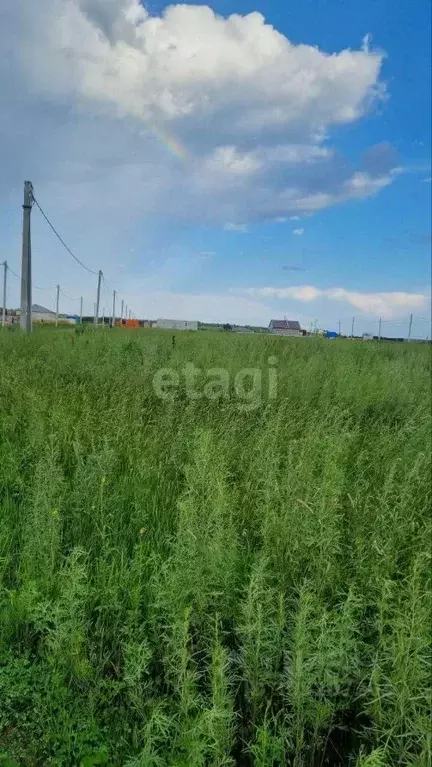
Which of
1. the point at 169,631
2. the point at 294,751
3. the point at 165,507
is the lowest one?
the point at 294,751

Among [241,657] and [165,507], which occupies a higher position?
[165,507]

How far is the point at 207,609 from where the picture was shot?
2166 mm

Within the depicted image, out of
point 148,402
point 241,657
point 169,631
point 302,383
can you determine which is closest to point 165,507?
point 169,631

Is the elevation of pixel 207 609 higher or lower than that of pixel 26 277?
lower

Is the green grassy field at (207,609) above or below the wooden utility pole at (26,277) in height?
below

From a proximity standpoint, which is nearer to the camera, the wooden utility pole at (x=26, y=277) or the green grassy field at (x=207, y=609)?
the green grassy field at (x=207, y=609)

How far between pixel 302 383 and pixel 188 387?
1.78m

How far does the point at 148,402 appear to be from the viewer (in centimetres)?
578

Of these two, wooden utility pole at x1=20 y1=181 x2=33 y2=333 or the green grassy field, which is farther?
wooden utility pole at x1=20 y1=181 x2=33 y2=333

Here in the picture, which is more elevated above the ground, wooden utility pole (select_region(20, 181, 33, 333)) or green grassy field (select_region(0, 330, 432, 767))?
wooden utility pole (select_region(20, 181, 33, 333))

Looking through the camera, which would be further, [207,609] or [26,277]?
[26,277]

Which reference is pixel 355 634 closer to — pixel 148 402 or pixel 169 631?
pixel 169 631

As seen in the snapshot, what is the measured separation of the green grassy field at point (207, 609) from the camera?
163 cm

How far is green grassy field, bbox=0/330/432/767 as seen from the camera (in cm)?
163
